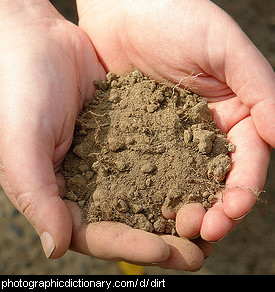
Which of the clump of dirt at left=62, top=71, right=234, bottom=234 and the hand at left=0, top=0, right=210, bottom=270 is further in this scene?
the clump of dirt at left=62, top=71, right=234, bottom=234

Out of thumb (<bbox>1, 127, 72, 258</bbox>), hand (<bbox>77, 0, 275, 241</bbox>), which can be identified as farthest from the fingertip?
thumb (<bbox>1, 127, 72, 258</bbox>)

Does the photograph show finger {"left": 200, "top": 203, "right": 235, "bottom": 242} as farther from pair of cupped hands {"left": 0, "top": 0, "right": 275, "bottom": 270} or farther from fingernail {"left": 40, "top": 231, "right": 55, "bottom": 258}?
fingernail {"left": 40, "top": 231, "right": 55, "bottom": 258}

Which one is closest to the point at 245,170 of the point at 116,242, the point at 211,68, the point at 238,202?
the point at 238,202

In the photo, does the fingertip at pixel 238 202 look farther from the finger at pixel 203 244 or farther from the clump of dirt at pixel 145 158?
the finger at pixel 203 244

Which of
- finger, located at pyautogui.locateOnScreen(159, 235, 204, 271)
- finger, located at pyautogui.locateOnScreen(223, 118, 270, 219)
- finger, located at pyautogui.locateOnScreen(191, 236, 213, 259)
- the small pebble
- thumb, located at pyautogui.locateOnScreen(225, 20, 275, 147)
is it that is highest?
thumb, located at pyautogui.locateOnScreen(225, 20, 275, 147)

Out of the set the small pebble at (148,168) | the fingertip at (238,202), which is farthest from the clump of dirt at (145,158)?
the fingertip at (238,202)

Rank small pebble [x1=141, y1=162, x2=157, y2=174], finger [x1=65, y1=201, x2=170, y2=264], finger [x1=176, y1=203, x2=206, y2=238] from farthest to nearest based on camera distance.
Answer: small pebble [x1=141, y1=162, x2=157, y2=174], finger [x1=176, y1=203, x2=206, y2=238], finger [x1=65, y1=201, x2=170, y2=264]

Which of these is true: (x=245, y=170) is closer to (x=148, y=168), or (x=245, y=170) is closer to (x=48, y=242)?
(x=148, y=168)
